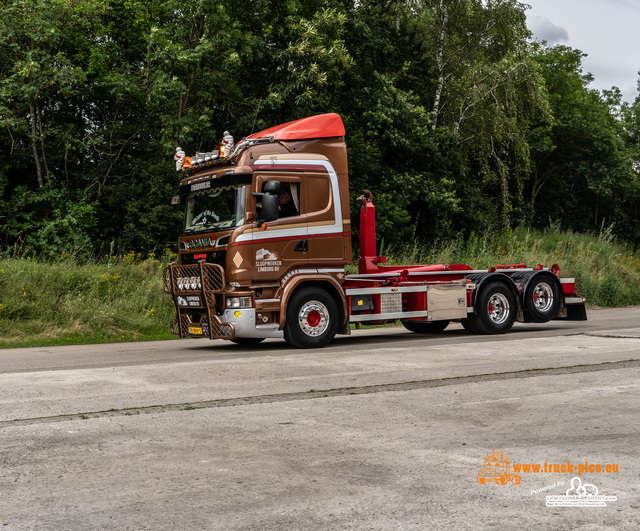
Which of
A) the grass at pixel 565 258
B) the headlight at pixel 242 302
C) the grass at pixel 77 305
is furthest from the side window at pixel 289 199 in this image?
the grass at pixel 565 258

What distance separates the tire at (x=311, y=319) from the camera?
41.9 ft

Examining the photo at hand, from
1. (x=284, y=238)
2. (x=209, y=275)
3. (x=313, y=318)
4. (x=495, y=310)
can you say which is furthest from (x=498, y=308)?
(x=209, y=275)

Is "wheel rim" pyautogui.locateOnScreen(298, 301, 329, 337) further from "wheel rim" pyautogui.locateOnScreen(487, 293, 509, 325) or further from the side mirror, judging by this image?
"wheel rim" pyautogui.locateOnScreen(487, 293, 509, 325)

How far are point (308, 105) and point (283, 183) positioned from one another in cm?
1264

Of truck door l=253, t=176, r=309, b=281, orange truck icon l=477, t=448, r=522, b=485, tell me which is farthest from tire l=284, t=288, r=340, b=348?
orange truck icon l=477, t=448, r=522, b=485

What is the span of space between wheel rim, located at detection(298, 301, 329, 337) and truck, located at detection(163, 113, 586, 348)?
18mm

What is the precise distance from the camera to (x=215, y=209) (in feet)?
42.8

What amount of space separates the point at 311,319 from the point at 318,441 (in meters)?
7.24

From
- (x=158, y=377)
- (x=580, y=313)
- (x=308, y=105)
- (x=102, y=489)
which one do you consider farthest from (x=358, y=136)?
(x=102, y=489)

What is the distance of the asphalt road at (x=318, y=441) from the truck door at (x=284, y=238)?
2.18m

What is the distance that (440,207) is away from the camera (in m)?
30.4

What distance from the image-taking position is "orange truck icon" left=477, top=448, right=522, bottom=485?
4.73m

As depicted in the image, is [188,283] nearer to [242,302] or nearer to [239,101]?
[242,302]

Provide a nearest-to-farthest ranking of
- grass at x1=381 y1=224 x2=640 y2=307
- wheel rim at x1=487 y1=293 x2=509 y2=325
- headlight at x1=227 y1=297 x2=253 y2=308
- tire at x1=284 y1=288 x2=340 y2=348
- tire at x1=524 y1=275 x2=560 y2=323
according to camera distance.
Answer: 1. headlight at x1=227 y1=297 x2=253 y2=308
2. tire at x1=284 y1=288 x2=340 y2=348
3. wheel rim at x1=487 y1=293 x2=509 y2=325
4. tire at x1=524 y1=275 x2=560 y2=323
5. grass at x1=381 y1=224 x2=640 y2=307
